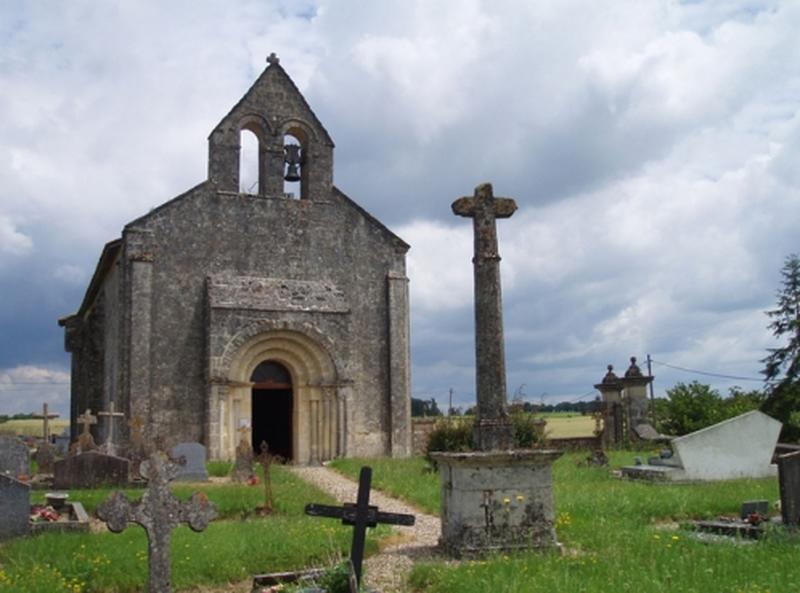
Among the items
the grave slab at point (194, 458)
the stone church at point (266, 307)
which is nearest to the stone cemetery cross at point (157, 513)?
the grave slab at point (194, 458)

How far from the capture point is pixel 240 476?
60.5ft

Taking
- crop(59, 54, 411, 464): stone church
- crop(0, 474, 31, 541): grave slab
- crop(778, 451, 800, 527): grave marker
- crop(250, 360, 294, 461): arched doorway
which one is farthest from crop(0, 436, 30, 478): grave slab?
crop(778, 451, 800, 527): grave marker

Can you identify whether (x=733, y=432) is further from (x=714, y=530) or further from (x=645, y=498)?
(x=714, y=530)

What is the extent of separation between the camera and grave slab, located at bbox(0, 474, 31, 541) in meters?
11.5

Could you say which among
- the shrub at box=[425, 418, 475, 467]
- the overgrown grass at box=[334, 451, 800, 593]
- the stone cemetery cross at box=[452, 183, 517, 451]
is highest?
the stone cemetery cross at box=[452, 183, 517, 451]

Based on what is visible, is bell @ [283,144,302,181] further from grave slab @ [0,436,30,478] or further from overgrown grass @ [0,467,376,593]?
overgrown grass @ [0,467,376,593]

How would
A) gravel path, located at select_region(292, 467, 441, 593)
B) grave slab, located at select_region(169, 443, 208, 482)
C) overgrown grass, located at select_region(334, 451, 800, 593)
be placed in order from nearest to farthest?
overgrown grass, located at select_region(334, 451, 800, 593), gravel path, located at select_region(292, 467, 441, 593), grave slab, located at select_region(169, 443, 208, 482)

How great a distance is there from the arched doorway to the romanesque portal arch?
0.51ft

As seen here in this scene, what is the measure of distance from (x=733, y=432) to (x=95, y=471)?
1274 cm

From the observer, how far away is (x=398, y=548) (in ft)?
33.5

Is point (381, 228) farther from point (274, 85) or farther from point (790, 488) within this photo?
point (790, 488)

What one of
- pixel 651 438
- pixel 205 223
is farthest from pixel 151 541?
pixel 651 438

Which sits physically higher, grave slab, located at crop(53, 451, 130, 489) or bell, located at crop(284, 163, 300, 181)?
bell, located at crop(284, 163, 300, 181)

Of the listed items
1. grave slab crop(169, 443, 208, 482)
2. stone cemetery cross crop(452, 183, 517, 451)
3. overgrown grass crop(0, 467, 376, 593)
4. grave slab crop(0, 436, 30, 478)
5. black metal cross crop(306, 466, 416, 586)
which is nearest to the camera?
black metal cross crop(306, 466, 416, 586)
